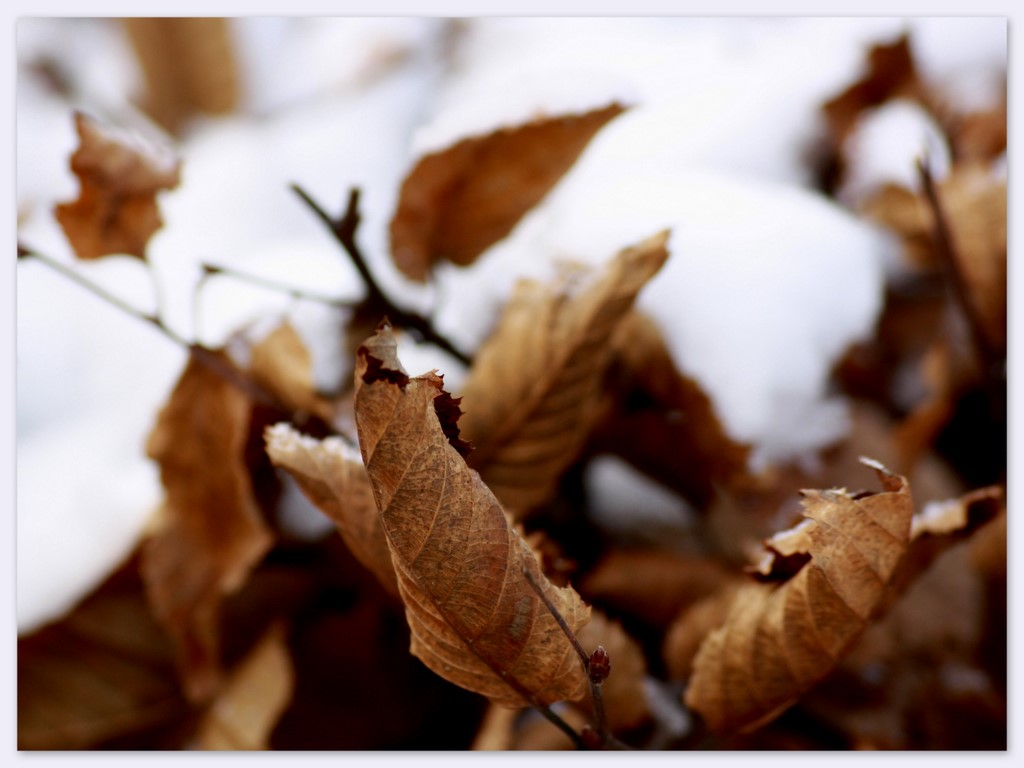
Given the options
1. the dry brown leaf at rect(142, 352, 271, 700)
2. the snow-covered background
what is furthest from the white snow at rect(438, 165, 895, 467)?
the dry brown leaf at rect(142, 352, 271, 700)

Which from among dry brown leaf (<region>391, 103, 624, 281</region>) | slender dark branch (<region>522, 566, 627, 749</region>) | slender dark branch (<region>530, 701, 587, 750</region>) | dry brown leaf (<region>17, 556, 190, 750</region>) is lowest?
dry brown leaf (<region>17, 556, 190, 750</region>)

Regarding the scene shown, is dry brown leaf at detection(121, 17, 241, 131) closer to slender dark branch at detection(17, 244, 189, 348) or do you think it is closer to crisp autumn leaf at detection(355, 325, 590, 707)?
slender dark branch at detection(17, 244, 189, 348)

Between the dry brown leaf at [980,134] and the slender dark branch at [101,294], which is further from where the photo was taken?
the dry brown leaf at [980,134]

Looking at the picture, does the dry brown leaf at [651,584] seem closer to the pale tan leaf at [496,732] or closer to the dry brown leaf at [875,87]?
the pale tan leaf at [496,732]

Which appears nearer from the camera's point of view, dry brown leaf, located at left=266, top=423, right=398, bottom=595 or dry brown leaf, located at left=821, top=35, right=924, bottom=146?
dry brown leaf, located at left=266, top=423, right=398, bottom=595

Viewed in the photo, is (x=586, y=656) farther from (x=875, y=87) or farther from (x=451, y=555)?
(x=875, y=87)

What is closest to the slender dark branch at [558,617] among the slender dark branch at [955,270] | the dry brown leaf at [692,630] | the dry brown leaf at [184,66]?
the dry brown leaf at [692,630]

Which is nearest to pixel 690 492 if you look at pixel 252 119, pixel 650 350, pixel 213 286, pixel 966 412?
pixel 650 350
